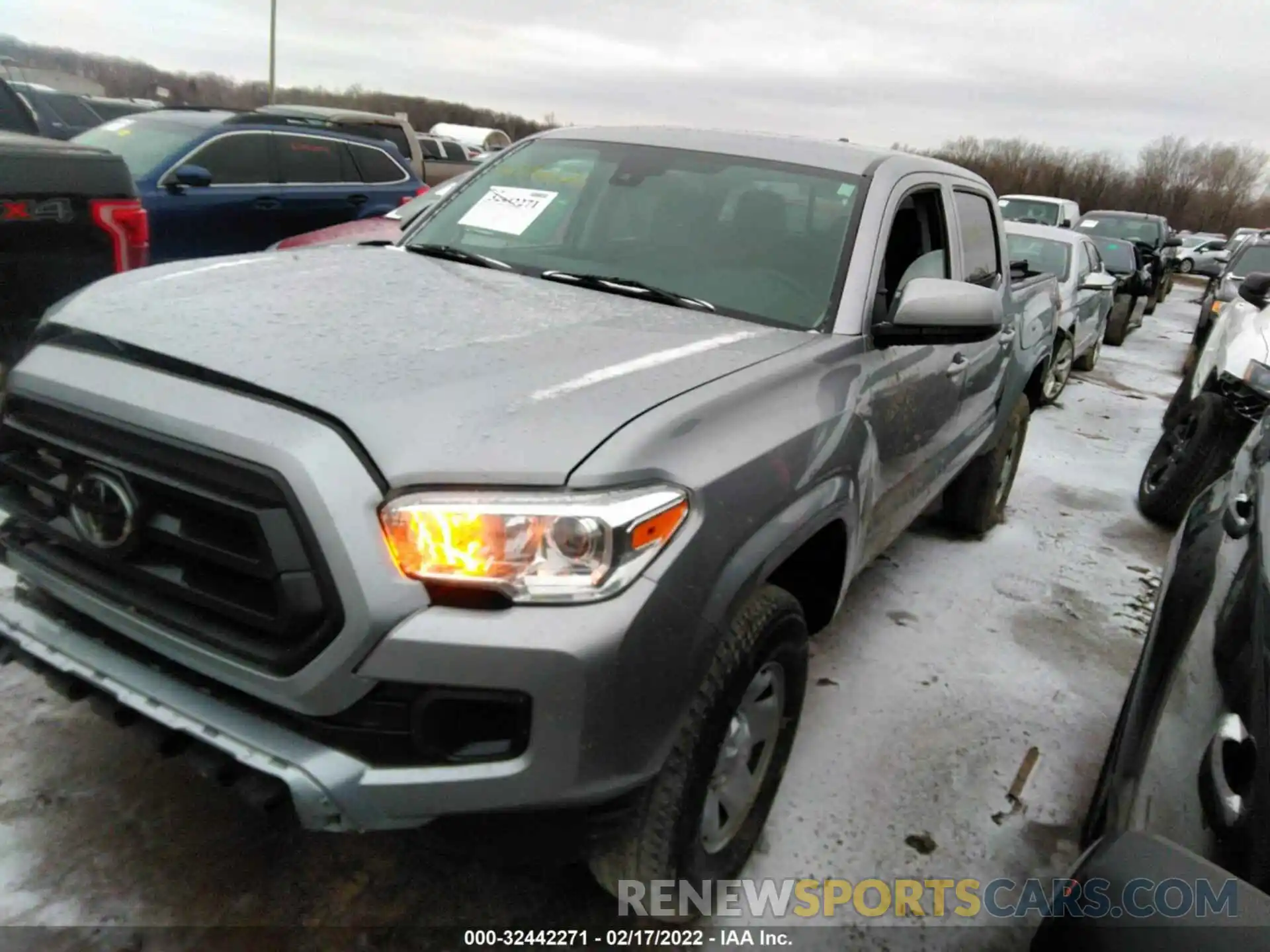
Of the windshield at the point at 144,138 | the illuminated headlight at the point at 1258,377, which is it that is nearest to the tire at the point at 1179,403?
the illuminated headlight at the point at 1258,377

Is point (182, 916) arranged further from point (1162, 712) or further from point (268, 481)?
point (1162, 712)

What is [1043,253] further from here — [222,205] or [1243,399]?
[222,205]

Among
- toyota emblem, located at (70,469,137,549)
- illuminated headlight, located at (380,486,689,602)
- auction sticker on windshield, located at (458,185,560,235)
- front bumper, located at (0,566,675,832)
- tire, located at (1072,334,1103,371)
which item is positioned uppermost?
auction sticker on windshield, located at (458,185,560,235)

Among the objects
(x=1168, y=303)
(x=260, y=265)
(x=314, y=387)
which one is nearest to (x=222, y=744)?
(x=314, y=387)

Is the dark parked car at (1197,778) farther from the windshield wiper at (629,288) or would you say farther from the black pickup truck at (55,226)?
the black pickup truck at (55,226)

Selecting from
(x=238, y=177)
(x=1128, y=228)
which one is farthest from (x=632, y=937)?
(x=1128, y=228)

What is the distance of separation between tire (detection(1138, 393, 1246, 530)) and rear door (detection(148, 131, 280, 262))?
6865 millimetres

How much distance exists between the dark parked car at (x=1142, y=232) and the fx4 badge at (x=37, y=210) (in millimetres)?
15634

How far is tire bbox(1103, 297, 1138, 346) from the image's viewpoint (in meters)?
12.6

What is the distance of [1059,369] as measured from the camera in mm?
8344

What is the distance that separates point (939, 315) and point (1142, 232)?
16.5m

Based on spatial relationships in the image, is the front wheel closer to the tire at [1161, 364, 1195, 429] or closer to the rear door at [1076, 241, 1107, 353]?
the rear door at [1076, 241, 1107, 353]

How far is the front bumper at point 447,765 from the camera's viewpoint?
1502 mm

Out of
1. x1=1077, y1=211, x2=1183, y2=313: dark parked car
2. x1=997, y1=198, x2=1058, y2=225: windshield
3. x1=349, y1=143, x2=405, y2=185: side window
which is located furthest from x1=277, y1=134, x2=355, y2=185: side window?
x1=1077, y1=211, x2=1183, y2=313: dark parked car
